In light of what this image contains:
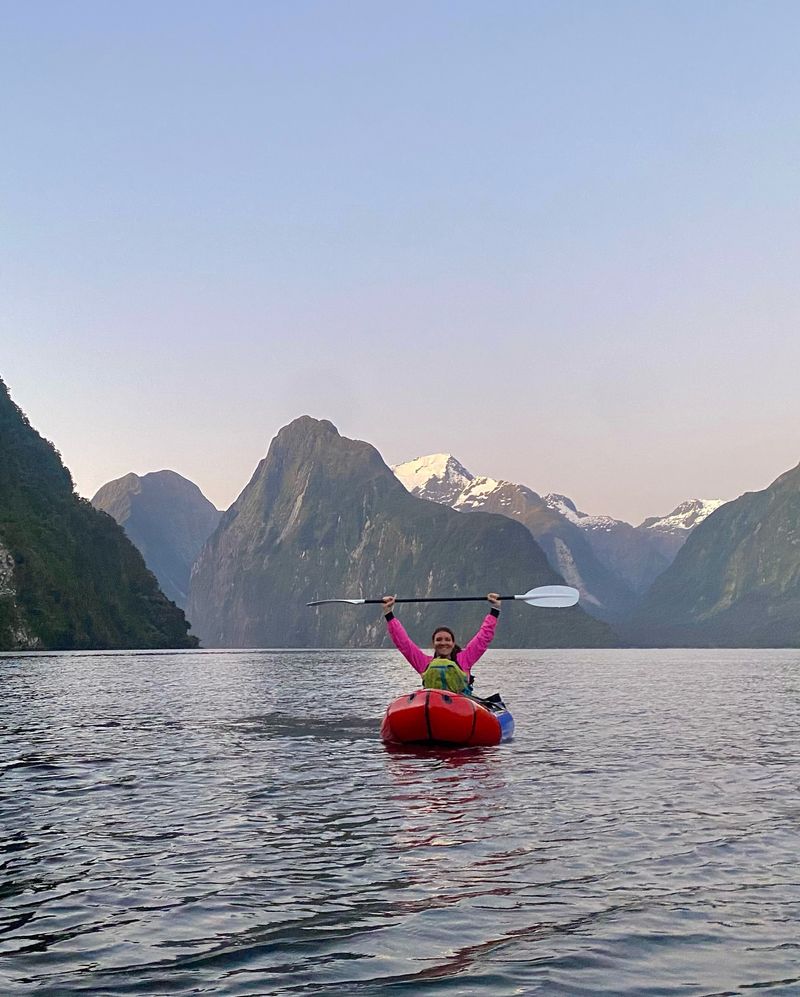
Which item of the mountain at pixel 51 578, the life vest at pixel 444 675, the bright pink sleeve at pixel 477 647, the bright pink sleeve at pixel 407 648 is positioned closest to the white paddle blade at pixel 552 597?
the bright pink sleeve at pixel 477 647

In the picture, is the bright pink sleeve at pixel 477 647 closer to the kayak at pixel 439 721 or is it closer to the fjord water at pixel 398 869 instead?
the kayak at pixel 439 721

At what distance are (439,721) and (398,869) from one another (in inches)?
496

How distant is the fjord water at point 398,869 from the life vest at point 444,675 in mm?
1656

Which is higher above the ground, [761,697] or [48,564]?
[48,564]

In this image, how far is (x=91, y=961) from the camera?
902cm

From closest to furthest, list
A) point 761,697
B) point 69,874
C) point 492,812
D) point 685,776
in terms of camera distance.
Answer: point 69,874
point 492,812
point 685,776
point 761,697

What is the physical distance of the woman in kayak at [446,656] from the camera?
1016 inches

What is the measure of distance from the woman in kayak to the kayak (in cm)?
33

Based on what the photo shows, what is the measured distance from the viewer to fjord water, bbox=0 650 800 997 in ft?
28.9

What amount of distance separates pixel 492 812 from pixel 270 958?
843 centimetres

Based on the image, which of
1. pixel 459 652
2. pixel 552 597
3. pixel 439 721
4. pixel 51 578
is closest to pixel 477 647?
pixel 459 652

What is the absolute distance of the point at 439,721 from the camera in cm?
2531

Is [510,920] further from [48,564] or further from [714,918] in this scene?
[48,564]

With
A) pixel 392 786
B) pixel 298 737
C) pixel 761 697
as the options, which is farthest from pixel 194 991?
pixel 761 697
